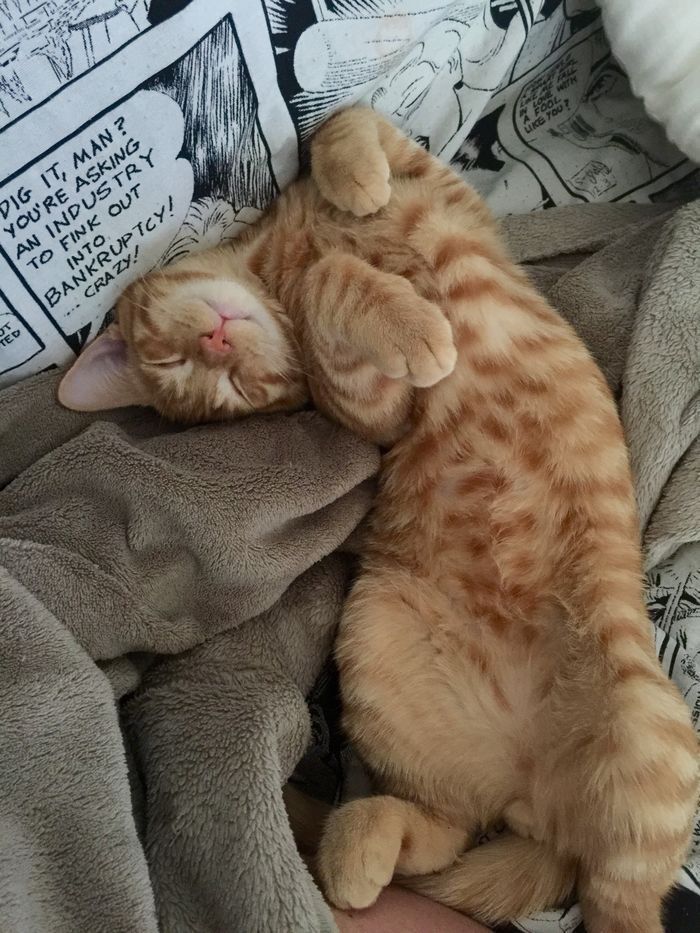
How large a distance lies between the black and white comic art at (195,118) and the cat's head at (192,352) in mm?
45

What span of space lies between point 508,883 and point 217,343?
2.63ft

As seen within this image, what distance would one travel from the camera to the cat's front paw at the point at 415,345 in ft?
3.17

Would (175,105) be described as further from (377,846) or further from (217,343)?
(377,846)

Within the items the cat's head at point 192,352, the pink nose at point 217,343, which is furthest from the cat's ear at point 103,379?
the pink nose at point 217,343

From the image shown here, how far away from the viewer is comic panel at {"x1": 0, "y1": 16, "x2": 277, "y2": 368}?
0.90m

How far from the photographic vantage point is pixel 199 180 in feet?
3.32

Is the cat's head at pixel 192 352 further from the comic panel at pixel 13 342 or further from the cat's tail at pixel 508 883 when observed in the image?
the cat's tail at pixel 508 883

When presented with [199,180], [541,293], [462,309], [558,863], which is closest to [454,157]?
[541,293]

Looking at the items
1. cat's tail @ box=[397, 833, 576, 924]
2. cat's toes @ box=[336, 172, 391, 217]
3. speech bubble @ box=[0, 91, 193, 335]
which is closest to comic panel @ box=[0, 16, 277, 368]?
speech bubble @ box=[0, 91, 193, 335]

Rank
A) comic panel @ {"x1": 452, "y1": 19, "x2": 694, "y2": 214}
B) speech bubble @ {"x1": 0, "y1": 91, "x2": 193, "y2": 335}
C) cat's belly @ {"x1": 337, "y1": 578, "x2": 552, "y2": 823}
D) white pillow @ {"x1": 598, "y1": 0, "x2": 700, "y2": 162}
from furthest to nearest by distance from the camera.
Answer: comic panel @ {"x1": 452, "y1": 19, "x2": 694, "y2": 214}, white pillow @ {"x1": 598, "y1": 0, "x2": 700, "y2": 162}, cat's belly @ {"x1": 337, "y1": 578, "x2": 552, "y2": 823}, speech bubble @ {"x1": 0, "y1": 91, "x2": 193, "y2": 335}

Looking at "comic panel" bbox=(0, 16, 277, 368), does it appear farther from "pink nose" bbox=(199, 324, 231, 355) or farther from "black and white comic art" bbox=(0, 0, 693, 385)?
"pink nose" bbox=(199, 324, 231, 355)

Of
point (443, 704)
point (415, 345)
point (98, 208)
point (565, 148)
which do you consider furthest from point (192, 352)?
point (565, 148)

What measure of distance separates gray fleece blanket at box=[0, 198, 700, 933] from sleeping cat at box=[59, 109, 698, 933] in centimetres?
7

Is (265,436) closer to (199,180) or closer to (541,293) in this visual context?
(199,180)
